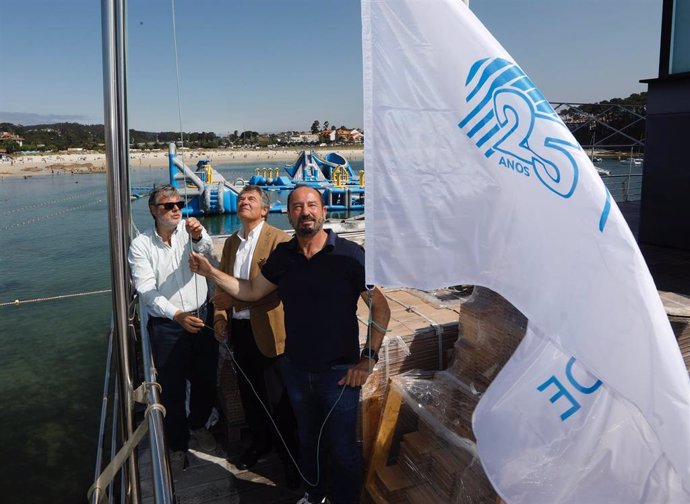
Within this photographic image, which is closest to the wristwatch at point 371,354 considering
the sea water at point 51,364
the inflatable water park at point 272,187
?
the sea water at point 51,364

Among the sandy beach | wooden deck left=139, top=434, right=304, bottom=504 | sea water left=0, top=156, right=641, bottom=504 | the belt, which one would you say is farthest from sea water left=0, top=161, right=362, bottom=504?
the sandy beach

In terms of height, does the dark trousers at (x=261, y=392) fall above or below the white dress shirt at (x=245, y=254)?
below

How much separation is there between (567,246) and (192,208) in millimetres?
32320

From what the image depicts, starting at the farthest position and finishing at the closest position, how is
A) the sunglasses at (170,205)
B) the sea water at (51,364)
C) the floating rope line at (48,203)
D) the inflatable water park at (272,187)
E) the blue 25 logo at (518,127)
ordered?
the inflatable water park at (272,187) → the floating rope line at (48,203) → the sea water at (51,364) → the sunglasses at (170,205) → the blue 25 logo at (518,127)

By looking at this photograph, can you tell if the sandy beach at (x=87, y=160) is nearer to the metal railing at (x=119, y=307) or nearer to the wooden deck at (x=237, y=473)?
the wooden deck at (x=237, y=473)

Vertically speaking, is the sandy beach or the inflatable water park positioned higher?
the sandy beach

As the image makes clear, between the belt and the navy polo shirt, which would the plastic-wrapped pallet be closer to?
the navy polo shirt

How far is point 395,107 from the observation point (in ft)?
6.73

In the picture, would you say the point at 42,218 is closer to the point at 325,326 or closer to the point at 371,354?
the point at 325,326

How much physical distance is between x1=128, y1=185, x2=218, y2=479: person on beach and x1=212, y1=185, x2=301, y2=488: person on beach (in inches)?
7.8

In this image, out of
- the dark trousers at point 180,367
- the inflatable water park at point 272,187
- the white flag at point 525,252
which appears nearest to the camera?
the white flag at point 525,252

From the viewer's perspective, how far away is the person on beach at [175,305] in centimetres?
305

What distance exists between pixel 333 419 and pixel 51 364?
8.09 m

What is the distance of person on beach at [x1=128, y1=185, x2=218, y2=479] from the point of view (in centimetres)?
305
